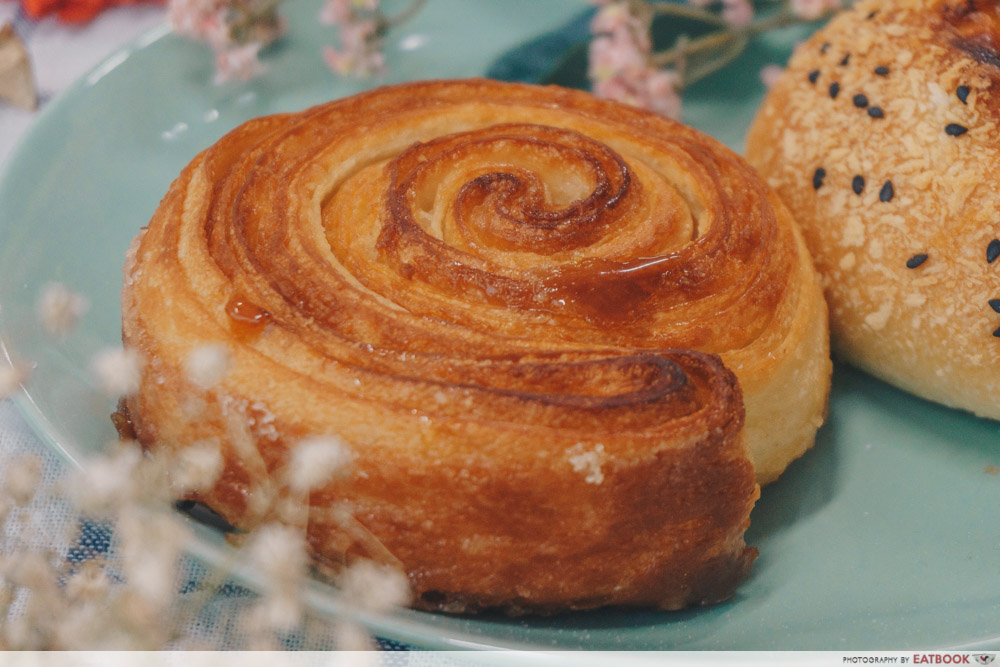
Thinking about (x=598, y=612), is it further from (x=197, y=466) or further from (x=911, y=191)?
(x=911, y=191)

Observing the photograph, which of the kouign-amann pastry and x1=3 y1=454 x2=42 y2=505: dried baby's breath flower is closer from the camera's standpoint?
x1=3 y1=454 x2=42 y2=505: dried baby's breath flower

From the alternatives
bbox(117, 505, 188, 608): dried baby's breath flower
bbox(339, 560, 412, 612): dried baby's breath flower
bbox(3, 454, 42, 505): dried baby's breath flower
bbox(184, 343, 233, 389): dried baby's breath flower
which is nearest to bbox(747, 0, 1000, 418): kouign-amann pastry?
bbox(339, 560, 412, 612): dried baby's breath flower

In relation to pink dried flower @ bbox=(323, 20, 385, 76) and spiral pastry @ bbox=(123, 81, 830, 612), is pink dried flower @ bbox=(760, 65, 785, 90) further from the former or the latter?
pink dried flower @ bbox=(323, 20, 385, 76)

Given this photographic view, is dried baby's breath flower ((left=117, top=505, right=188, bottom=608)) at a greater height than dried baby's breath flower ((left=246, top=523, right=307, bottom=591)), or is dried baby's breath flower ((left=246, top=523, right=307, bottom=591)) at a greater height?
dried baby's breath flower ((left=117, top=505, right=188, bottom=608))

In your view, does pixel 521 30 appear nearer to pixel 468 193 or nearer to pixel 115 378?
pixel 468 193

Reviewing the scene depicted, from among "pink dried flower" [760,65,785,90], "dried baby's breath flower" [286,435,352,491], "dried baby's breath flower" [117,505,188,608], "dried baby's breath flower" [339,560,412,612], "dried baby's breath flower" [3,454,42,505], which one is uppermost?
"dried baby's breath flower" [3,454,42,505]

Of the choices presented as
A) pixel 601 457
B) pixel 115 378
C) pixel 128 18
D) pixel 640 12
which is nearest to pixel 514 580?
pixel 601 457
